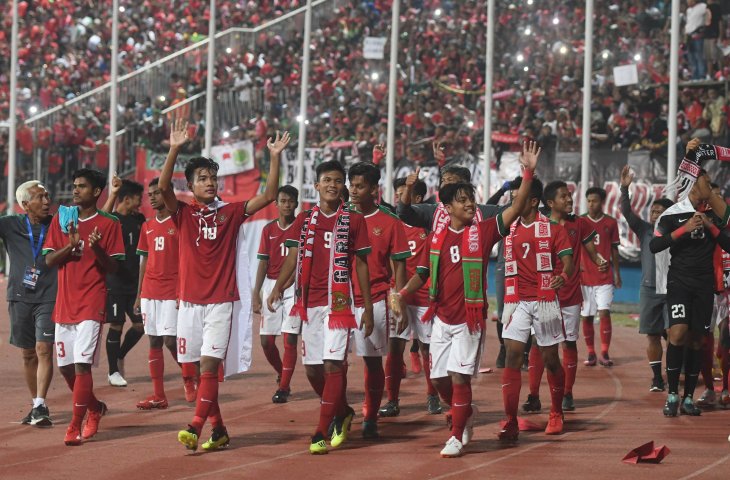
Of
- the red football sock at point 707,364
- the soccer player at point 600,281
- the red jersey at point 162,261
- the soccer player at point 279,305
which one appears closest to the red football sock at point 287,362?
the soccer player at point 279,305

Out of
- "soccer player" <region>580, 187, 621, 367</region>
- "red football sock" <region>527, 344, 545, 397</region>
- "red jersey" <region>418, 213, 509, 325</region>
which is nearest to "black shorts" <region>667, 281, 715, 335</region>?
"red football sock" <region>527, 344, 545, 397</region>

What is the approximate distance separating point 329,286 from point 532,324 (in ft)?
6.49

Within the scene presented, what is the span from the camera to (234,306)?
9.63 m

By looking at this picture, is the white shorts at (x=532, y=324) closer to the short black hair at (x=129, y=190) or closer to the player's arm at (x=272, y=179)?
the player's arm at (x=272, y=179)

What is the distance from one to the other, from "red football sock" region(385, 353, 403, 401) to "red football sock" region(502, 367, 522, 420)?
5.00 ft

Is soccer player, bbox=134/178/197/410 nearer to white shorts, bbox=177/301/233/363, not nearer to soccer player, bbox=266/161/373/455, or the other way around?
white shorts, bbox=177/301/233/363

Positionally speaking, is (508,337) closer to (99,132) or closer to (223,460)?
(223,460)

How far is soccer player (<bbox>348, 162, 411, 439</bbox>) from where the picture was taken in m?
10.1

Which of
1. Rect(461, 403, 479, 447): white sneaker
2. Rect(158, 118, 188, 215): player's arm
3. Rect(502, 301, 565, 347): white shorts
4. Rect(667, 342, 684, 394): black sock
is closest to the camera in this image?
Rect(158, 118, 188, 215): player's arm

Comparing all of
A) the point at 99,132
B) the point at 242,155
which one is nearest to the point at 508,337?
the point at 242,155

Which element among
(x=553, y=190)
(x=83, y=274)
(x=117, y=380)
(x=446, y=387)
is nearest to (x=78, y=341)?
(x=83, y=274)

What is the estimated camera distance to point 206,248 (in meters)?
9.55

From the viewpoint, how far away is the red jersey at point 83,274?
9.94 meters

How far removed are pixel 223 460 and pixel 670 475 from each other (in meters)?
3.29
